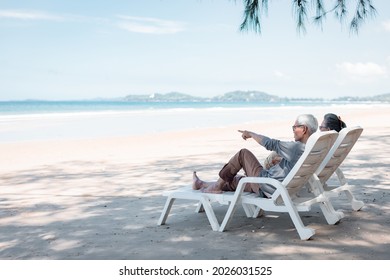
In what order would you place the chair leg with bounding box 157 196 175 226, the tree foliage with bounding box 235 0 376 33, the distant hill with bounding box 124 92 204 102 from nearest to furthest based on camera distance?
the chair leg with bounding box 157 196 175 226 < the tree foliage with bounding box 235 0 376 33 < the distant hill with bounding box 124 92 204 102

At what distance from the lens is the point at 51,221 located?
16.8 ft

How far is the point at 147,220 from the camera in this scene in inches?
198

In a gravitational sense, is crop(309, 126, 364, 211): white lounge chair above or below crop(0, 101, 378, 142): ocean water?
above

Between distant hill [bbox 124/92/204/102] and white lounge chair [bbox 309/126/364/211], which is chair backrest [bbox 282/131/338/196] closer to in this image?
white lounge chair [bbox 309/126/364/211]

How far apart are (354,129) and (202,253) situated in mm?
1812

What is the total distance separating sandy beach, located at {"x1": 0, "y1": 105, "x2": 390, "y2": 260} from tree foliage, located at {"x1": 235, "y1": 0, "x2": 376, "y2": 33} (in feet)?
6.57

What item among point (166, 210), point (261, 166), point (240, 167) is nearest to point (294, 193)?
point (261, 166)

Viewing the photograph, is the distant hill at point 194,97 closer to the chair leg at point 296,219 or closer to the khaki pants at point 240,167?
the khaki pants at point 240,167

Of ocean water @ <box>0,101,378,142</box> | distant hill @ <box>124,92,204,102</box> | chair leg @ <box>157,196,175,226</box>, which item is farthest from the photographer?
distant hill @ <box>124,92,204,102</box>

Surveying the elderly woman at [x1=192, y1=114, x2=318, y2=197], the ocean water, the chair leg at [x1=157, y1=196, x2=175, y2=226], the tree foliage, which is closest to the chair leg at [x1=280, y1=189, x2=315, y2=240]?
the elderly woman at [x1=192, y1=114, x2=318, y2=197]

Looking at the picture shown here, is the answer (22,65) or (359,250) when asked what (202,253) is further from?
(22,65)

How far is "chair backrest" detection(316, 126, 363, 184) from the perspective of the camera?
451 cm

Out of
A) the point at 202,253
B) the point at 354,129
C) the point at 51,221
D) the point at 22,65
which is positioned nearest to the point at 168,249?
the point at 202,253

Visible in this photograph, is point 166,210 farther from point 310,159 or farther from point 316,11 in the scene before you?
point 316,11
